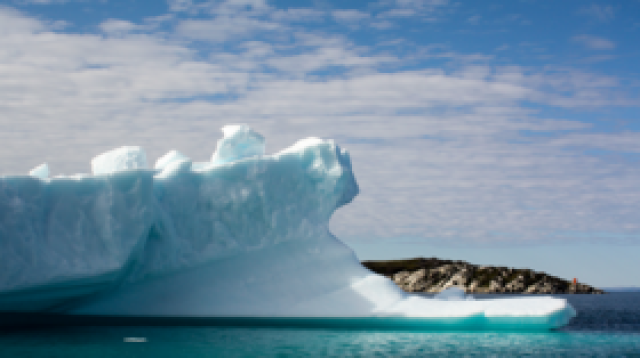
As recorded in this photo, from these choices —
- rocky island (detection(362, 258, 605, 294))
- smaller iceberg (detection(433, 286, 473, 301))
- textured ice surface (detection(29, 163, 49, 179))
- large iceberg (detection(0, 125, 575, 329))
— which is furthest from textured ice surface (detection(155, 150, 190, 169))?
rocky island (detection(362, 258, 605, 294))

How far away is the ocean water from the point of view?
16.4m

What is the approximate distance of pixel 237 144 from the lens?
25.6 meters

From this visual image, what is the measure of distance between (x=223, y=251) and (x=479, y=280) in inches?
3228

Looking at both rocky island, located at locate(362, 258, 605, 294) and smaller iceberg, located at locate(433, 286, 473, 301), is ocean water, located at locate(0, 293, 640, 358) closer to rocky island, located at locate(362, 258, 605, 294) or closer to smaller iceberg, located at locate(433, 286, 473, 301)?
smaller iceberg, located at locate(433, 286, 473, 301)

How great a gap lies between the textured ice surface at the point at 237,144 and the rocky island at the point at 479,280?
72.2 metres

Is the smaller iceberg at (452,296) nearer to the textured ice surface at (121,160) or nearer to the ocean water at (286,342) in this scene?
the ocean water at (286,342)

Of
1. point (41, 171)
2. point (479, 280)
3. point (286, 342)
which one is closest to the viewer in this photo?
point (286, 342)

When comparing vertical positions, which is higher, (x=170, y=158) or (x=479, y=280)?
(x=170, y=158)

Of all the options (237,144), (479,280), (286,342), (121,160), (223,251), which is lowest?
(286,342)

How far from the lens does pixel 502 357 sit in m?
16.5

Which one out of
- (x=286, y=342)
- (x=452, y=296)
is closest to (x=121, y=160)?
(x=286, y=342)

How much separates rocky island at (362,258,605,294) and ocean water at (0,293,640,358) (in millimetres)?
73804

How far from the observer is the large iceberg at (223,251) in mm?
20031

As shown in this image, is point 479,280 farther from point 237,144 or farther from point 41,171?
point 41,171
